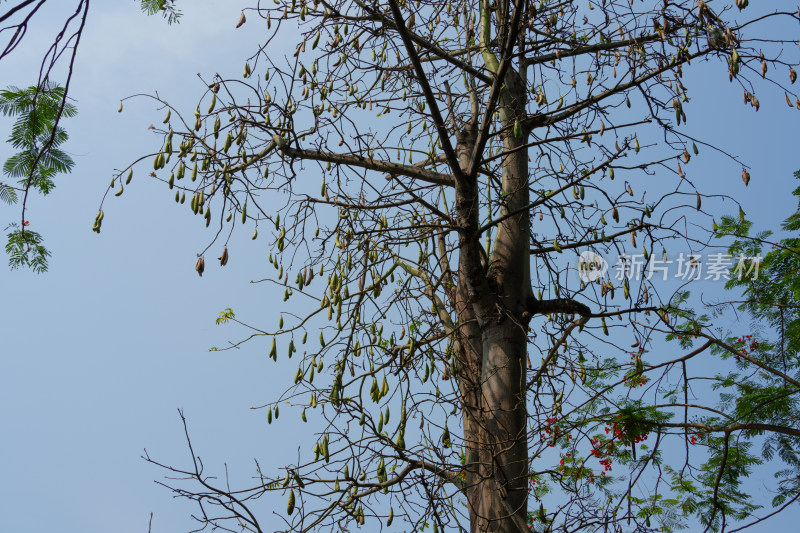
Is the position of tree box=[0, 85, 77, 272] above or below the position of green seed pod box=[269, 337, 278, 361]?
above

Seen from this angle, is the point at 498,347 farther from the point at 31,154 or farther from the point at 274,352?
the point at 31,154

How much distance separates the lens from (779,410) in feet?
16.4

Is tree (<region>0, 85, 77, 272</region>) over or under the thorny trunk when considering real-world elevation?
over

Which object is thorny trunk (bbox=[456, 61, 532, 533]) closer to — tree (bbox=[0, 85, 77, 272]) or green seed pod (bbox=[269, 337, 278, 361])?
green seed pod (bbox=[269, 337, 278, 361])

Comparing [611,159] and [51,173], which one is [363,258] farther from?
[51,173]

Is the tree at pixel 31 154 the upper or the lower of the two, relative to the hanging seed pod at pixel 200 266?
upper

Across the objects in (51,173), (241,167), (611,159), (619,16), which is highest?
(619,16)

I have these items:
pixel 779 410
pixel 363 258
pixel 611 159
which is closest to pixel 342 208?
pixel 363 258

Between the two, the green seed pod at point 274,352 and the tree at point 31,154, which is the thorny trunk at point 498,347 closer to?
the green seed pod at point 274,352

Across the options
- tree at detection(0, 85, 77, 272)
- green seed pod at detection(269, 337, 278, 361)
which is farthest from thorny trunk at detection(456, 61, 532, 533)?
tree at detection(0, 85, 77, 272)

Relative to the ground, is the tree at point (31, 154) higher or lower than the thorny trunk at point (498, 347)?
higher

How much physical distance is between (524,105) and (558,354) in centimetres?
139

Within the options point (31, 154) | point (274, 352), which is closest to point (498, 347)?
point (274, 352)

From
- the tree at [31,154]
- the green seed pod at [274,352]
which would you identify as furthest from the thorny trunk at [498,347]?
the tree at [31,154]
